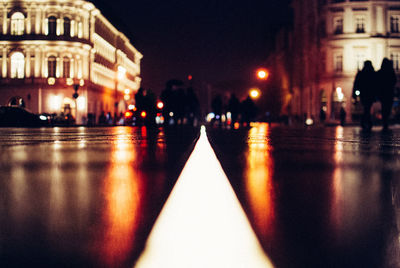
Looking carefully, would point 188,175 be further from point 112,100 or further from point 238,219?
point 112,100

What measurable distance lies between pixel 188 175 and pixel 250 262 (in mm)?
5352

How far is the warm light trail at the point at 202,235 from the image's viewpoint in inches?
141

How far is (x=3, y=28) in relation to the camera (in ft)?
246

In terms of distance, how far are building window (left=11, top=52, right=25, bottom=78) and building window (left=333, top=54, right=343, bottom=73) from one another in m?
37.5

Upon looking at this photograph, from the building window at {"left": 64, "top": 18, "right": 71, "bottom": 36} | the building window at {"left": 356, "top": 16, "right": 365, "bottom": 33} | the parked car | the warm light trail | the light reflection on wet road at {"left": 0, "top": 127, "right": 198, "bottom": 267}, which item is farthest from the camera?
the building window at {"left": 64, "top": 18, "right": 71, "bottom": 36}

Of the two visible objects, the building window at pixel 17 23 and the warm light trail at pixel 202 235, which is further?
the building window at pixel 17 23

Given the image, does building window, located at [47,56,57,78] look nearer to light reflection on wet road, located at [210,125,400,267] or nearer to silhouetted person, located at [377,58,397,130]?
silhouetted person, located at [377,58,397,130]

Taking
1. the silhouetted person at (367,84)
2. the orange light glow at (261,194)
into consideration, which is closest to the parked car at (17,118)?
the silhouetted person at (367,84)

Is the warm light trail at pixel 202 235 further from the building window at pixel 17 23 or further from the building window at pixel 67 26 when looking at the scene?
the building window at pixel 17 23

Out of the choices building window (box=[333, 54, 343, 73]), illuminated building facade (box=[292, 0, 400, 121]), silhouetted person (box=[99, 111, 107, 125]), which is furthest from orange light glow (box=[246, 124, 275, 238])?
building window (box=[333, 54, 343, 73])

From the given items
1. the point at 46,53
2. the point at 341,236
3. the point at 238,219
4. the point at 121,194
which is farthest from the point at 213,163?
the point at 46,53

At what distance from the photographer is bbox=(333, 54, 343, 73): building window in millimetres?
76188

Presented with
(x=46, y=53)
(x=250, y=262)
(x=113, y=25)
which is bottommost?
(x=250, y=262)

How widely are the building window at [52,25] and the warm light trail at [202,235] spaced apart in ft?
236
